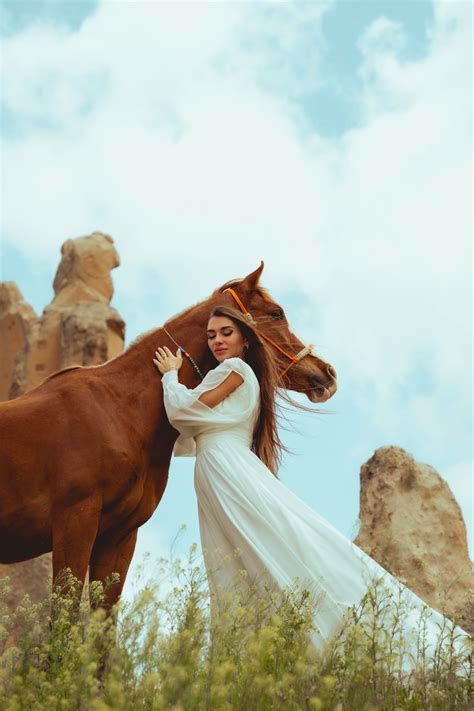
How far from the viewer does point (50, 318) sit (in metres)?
18.5

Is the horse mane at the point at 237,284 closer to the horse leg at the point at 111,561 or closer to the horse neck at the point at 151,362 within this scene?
the horse neck at the point at 151,362

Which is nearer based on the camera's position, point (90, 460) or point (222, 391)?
point (90, 460)

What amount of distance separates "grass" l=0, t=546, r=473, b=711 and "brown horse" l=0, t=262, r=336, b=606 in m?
0.93

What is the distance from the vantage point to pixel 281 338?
7.02m

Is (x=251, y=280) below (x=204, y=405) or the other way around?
the other way around

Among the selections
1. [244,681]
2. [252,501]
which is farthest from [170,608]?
[252,501]

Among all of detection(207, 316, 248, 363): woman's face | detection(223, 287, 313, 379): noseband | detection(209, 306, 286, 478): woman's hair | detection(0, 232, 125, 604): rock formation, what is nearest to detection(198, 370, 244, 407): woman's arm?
detection(207, 316, 248, 363): woman's face

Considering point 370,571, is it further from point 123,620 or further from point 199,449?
point 123,620

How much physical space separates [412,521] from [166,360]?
358cm

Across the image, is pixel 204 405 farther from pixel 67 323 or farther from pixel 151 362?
pixel 67 323

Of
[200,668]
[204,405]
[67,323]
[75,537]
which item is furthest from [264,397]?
[67,323]

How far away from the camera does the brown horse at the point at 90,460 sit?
589 centimetres

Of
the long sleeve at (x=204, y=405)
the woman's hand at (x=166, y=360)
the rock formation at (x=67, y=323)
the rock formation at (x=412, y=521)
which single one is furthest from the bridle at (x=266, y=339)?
the rock formation at (x=67, y=323)

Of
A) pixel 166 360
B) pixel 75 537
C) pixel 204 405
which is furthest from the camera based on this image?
pixel 166 360
